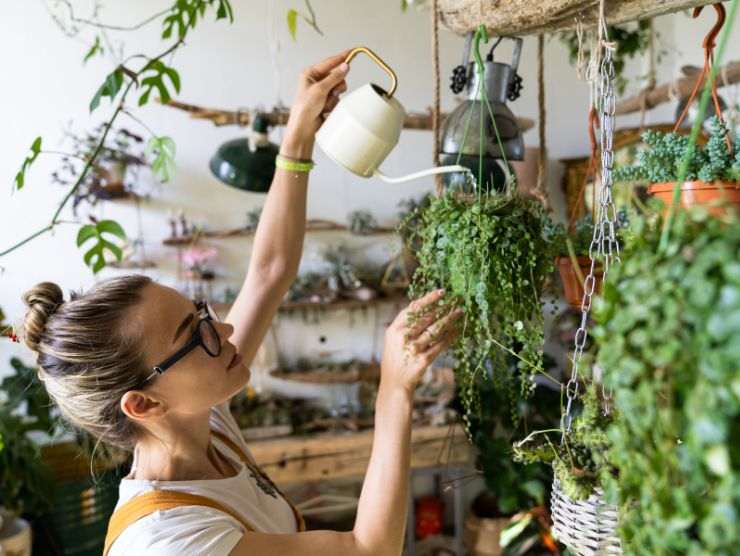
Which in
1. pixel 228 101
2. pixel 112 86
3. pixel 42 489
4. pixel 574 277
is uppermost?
pixel 228 101

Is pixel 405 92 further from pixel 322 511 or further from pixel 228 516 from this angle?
pixel 228 516

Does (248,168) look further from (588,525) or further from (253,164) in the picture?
(588,525)

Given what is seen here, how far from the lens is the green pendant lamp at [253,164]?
2150mm

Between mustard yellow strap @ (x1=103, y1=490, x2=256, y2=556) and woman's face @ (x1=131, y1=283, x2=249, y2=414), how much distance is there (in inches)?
5.9

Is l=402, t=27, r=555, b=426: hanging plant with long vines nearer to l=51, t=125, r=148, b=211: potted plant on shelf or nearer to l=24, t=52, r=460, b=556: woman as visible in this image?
l=24, t=52, r=460, b=556: woman

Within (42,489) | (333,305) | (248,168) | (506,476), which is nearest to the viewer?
(248,168)

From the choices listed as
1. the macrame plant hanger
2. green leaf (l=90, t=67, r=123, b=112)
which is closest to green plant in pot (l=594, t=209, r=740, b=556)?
the macrame plant hanger

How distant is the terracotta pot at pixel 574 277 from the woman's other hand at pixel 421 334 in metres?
0.24

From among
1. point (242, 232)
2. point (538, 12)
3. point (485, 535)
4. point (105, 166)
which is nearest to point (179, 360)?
point (538, 12)

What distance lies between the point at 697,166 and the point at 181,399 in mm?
925

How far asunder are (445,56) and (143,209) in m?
1.66

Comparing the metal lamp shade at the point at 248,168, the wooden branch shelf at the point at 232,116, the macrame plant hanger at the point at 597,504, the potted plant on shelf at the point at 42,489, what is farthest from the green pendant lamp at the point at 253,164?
the macrame plant hanger at the point at 597,504

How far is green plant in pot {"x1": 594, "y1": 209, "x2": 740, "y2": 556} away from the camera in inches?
17.7

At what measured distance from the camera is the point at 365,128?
105 centimetres
